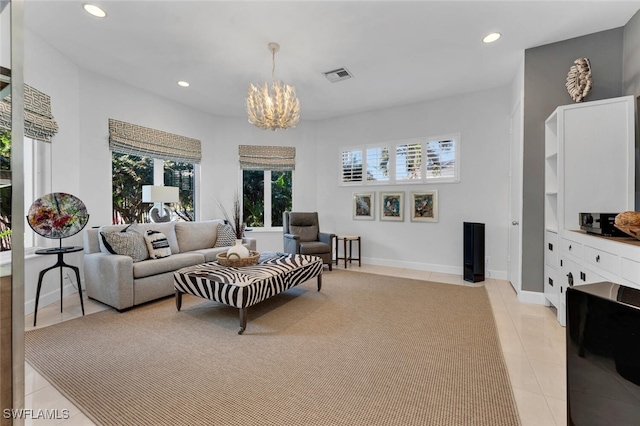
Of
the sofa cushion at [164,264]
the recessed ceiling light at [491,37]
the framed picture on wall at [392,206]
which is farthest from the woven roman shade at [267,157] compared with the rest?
the recessed ceiling light at [491,37]

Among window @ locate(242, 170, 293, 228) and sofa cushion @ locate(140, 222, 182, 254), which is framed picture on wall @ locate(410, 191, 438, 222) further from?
sofa cushion @ locate(140, 222, 182, 254)

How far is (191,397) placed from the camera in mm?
1583

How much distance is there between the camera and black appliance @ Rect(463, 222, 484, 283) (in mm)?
3994

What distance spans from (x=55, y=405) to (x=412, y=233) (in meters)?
4.64

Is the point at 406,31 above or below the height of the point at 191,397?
above

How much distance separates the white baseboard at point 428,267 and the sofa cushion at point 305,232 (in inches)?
43.2

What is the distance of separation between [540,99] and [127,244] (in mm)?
4978

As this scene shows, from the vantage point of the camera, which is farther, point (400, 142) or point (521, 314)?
→ point (400, 142)

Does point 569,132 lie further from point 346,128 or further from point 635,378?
point 346,128

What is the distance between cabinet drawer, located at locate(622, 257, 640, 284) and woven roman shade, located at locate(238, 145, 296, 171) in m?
4.90

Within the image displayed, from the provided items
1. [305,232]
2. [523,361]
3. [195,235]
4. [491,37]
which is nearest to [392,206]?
[305,232]

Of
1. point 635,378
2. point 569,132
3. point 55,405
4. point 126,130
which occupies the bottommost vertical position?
point 55,405

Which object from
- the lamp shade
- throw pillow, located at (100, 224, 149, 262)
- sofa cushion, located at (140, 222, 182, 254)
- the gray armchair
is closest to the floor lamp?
the lamp shade

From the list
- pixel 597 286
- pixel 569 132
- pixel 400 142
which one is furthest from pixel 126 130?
pixel 569 132
